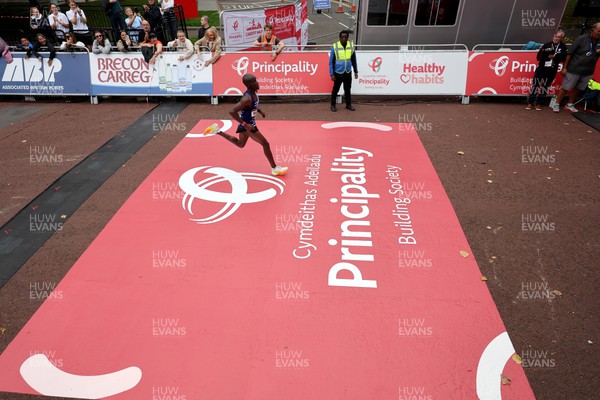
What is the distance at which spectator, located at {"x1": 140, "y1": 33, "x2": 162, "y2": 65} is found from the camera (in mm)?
11636

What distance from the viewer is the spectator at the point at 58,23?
43.3 ft

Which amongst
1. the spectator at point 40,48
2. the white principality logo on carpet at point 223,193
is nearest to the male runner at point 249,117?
the white principality logo on carpet at point 223,193

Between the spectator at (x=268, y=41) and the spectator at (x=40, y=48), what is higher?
the spectator at (x=268, y=41)

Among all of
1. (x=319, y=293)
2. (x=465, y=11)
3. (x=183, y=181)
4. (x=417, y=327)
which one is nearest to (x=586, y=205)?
(x=417, y=327)

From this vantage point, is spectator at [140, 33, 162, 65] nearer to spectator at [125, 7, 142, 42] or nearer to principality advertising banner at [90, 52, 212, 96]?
principality advertising banner at [90, 52, 212, 96]

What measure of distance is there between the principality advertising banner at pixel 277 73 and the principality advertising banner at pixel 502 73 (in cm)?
429

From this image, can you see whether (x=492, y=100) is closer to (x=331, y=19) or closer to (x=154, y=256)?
(x=154, y=256)

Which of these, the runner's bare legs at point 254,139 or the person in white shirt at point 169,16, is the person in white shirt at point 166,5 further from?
the runner's bare legs at point 254,139

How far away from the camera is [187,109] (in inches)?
464

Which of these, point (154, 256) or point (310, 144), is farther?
point (310, 144)

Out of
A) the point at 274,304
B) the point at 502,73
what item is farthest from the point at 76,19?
the point at 502,73

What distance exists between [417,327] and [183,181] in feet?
16.7

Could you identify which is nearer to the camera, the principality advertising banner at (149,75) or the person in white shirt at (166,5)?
the principality advertising banner at (149,75)

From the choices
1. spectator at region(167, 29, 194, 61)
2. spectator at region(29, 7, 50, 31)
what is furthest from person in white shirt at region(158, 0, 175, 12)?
spectator at region(167, 29, 194, 61)
